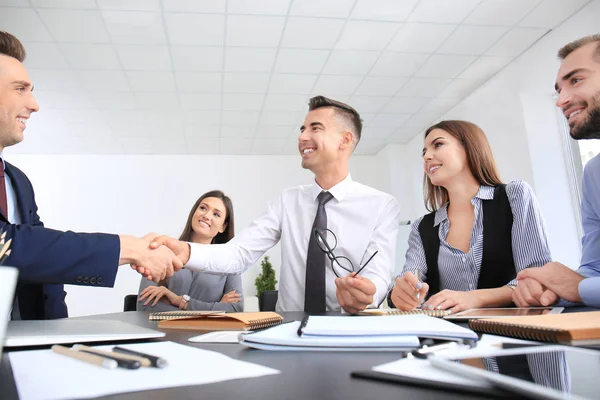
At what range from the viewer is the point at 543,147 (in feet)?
14.7

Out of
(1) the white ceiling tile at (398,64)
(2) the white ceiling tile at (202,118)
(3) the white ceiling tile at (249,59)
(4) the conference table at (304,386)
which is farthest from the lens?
(2) the white ceiling tile at (202,118)

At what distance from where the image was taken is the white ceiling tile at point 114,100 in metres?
5.12

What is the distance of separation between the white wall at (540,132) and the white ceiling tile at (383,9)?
1556 millimetres

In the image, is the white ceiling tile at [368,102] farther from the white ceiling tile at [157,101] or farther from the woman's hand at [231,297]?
the woman's hand at [231,297]

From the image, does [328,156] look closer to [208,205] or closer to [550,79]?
[208,205]

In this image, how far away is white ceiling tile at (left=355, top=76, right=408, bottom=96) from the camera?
16.3 feet

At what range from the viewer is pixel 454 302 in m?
1.27

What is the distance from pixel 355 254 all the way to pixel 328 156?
0.54 metres

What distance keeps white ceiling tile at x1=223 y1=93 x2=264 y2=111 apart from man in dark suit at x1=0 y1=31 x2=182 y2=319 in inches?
137

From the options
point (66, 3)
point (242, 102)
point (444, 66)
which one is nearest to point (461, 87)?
point (444, 66)

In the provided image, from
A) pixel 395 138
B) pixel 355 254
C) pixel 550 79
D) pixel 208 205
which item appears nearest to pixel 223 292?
pixel 208 205

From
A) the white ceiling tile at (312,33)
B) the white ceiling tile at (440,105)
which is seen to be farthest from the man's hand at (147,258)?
the white ceiling tile at (440,105)

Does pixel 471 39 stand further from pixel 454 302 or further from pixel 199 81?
pixel 454 302

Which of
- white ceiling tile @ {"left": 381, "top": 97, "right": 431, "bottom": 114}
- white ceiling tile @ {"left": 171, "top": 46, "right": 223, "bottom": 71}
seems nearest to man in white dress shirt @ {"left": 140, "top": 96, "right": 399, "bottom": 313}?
white ceiling tile @ {"left": 171, "top": 46, "right": 223, "bottom": 71}
